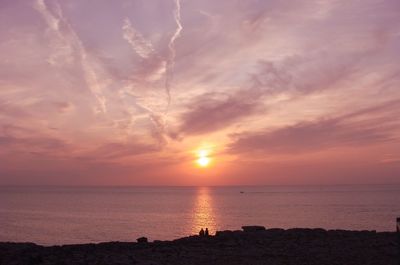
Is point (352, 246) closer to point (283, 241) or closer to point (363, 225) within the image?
point (283, 241)

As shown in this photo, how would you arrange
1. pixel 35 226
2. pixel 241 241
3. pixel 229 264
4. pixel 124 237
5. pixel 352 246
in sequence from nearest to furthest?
1. pixel 229 264
2. pixel 352 246
3. pixel 241 241
4. pixel 124 237
5. pixel 35 226

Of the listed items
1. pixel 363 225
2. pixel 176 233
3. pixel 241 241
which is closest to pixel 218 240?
pixel 241 241

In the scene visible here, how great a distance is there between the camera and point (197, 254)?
20.1 metres

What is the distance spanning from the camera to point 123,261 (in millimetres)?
18469

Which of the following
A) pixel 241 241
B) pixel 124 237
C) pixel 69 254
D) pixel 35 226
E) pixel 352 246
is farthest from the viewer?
pixel 35 226

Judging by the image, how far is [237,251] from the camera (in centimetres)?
2066

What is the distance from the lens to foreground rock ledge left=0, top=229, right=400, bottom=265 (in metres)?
18.5

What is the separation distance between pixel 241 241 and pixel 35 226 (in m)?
73.0

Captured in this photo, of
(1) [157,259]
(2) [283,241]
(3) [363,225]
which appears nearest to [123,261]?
(1) [157,259]

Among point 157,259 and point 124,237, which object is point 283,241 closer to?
point 157,259

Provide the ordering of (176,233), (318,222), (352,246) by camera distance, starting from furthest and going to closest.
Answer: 1. (318,222)
2. (176,233)
3. (352,246)

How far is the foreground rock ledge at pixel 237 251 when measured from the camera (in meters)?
18.5

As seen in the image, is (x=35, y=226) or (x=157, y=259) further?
(x=35, y=226)

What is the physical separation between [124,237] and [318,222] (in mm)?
45566
